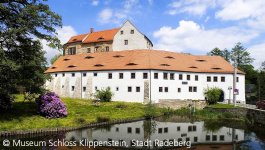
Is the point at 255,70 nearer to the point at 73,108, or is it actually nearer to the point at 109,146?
the point at 73,108

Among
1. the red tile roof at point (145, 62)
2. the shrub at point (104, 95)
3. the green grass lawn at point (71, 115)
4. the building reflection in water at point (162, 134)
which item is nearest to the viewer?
the building reflection in water at point (162, 134)

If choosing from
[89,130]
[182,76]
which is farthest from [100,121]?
[182,76]

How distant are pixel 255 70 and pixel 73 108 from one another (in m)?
83.8

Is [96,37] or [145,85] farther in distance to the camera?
[96,37]

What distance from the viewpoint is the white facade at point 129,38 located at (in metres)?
70.9

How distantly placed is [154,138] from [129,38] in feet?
145

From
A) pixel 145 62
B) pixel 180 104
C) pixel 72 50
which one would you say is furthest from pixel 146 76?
pixel 72 50

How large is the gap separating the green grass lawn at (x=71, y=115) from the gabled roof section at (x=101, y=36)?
2776 cm

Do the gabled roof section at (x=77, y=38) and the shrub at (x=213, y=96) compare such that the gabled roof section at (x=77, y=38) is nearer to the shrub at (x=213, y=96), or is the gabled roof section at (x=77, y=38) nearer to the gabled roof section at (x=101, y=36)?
the gabled roof section at (x=101, y=36)

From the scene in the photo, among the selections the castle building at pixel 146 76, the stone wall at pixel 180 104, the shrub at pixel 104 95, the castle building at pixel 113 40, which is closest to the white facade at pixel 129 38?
the castle building at pixel 113 40

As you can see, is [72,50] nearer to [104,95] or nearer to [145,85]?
[104,95]

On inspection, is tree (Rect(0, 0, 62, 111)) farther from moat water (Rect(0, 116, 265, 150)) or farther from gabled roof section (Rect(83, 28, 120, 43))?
gabled roof section (Rect(83, 28, 120, 43))

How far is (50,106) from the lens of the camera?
35.0 m

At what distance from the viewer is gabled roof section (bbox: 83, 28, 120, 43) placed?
74106 mm
